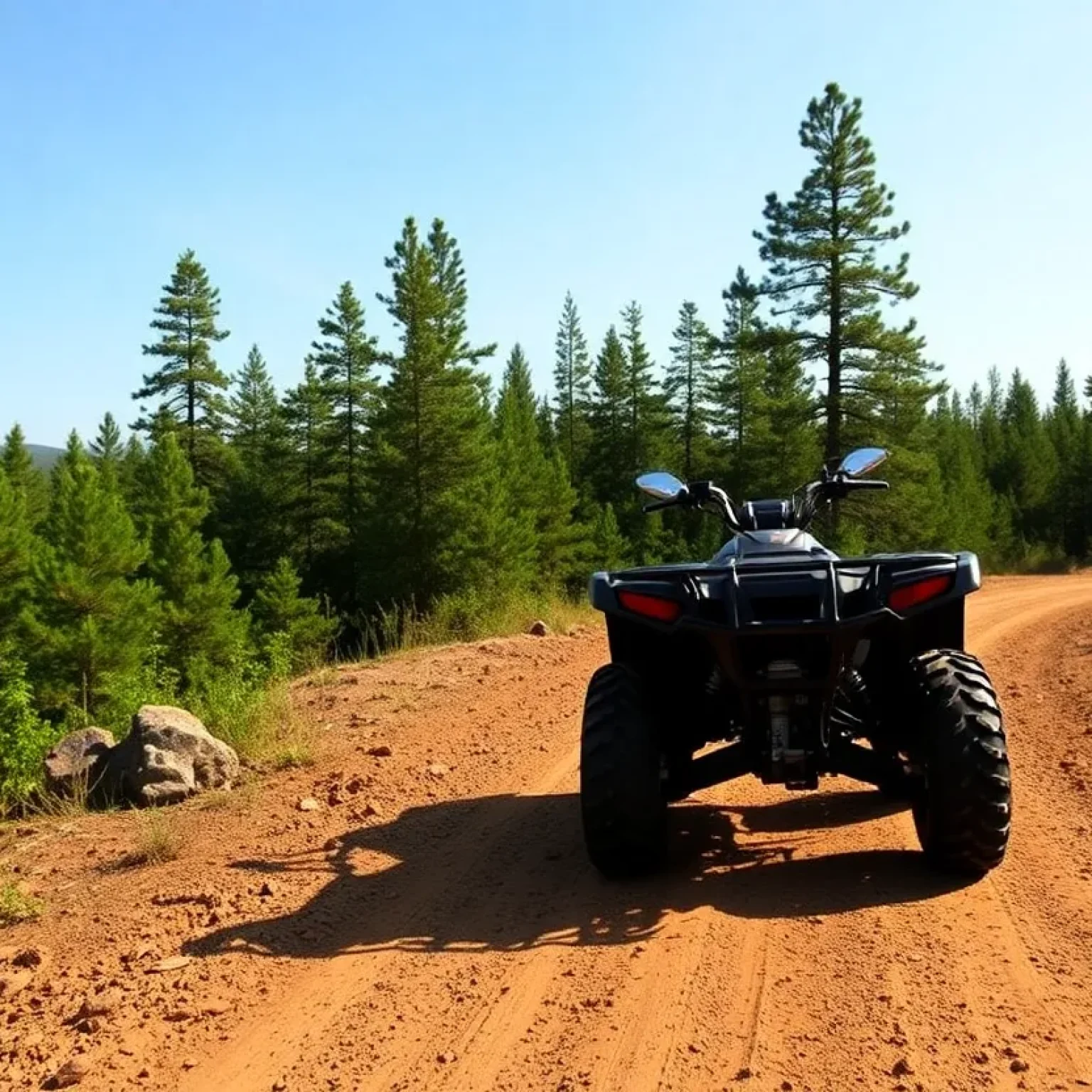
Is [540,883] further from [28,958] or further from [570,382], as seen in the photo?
[570,382]

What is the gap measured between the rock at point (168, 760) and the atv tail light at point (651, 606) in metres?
3.49

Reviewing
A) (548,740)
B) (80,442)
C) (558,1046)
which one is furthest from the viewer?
(80,442)

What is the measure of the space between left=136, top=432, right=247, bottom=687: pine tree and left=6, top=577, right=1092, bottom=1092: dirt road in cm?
2773

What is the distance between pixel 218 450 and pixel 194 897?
4707 cm

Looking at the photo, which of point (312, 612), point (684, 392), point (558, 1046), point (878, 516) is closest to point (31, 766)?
point (558, 1046)

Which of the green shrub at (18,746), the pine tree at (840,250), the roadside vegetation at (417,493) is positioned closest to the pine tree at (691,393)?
the roadside vegetation at (417,493)

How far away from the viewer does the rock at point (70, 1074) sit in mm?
3006

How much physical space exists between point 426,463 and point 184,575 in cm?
959

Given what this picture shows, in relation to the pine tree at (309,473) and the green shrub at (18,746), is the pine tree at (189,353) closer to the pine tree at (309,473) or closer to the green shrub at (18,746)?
the pine tree at (309,473)

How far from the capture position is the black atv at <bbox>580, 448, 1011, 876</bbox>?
13.0 ft

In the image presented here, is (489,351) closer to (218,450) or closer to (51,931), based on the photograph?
(218,450)

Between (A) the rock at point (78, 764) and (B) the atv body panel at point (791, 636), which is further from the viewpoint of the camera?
(A) the rock at point (78, 764)

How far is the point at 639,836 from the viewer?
4.21 m

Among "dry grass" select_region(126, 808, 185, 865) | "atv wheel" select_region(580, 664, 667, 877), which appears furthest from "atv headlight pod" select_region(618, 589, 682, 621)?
"dry grass" select_region(126, 808, 185, 865)
